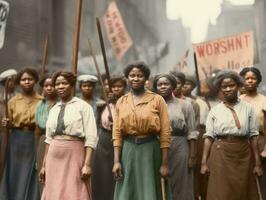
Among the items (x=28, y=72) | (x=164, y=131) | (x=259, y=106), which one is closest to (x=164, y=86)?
(x=259, y=106)

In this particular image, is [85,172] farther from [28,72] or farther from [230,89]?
[28,72]

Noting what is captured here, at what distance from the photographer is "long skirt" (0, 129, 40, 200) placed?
24.8 feet

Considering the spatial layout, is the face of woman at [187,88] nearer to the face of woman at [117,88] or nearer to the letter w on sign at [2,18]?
the face of woman at [117,88]

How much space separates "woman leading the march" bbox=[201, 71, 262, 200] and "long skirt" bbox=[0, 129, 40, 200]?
230 cm

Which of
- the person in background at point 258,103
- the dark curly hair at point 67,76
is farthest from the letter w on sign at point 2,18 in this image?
the person in background at point 258,103

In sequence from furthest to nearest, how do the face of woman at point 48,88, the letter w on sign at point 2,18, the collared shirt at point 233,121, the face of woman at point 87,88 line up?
the letter w on sign at point 2,18, the face of woman at point 87,88, the face of woman at point 48,88, the collared shirt at point 233,121

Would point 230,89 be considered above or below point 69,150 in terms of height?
above

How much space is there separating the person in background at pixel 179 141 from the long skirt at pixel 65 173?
4.61 feet

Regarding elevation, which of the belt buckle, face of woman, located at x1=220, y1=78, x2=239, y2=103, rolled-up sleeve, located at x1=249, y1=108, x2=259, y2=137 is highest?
face of woman, located at x1=220, y1=78, x2=239, y2=103

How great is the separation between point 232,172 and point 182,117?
1.04 m

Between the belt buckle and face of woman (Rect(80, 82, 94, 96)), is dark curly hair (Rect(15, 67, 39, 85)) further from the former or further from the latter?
the belt buckle

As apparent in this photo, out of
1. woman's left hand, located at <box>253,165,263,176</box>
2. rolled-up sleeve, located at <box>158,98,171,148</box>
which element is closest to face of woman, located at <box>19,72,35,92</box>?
rolled-up sleeve, located at <box>158,98,171,148</box>

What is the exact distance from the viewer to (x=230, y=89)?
6375mm

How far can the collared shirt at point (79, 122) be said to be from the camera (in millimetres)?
5992
